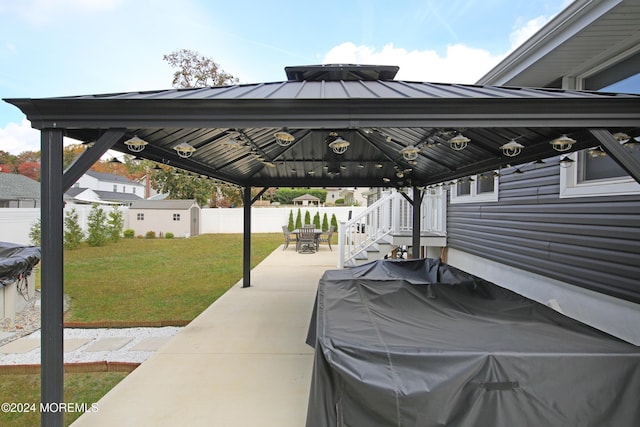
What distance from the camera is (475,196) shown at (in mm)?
6953

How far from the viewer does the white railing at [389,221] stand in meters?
7.84

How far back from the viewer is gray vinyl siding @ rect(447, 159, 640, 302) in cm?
362

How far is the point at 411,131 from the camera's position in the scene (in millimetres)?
3592

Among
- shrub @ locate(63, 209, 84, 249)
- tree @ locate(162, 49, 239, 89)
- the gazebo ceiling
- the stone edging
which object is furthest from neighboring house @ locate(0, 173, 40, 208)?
the gazebo ceiling

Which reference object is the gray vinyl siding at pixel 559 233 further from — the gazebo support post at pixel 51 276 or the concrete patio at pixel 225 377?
the gazebo support post at pixel 51 276

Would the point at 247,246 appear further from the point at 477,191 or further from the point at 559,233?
the point at 559,233

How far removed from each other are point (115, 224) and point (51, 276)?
54.4ft

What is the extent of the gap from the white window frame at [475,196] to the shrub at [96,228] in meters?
14.8

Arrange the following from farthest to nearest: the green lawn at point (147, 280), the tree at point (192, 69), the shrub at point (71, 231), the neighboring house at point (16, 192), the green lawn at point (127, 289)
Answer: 1. the tree at point (192, 69)
2. the neighboring house at point (16, 192)
3. the shrub at point (71, 231)
4. the green lawn at point (147, 280)
5. the green lawn at point (127, 289)

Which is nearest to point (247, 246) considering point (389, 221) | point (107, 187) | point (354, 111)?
point (389, 221)

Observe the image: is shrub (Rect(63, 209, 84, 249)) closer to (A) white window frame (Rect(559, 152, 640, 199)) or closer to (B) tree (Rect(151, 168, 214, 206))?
(B) tree (Rect(151, 168, 214, 206))

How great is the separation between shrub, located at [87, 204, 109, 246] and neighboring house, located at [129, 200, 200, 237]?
377 cm

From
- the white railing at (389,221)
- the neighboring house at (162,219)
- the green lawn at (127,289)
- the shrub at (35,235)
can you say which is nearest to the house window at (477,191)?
the white railing at (389,221)

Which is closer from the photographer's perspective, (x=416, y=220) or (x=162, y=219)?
(x=416, y=220)
